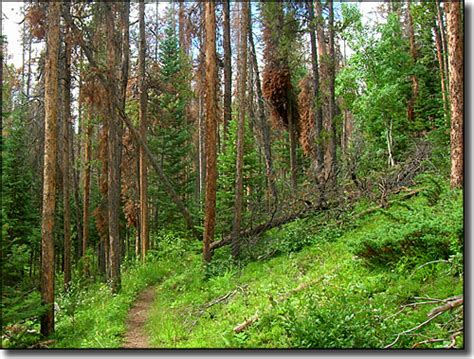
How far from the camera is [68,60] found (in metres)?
5.95

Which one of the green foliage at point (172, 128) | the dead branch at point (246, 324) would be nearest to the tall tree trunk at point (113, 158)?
the green foliage at point (172, 128)

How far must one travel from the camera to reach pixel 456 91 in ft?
15.5

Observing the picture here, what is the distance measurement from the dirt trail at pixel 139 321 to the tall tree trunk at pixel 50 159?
819mm

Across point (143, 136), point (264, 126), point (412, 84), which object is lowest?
point (143, 136)

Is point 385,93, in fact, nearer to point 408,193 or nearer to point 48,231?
point 408,193

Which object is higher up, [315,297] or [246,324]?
[315,297]

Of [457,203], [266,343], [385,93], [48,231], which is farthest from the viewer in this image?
[385,93]

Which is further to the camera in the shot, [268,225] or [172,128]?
[172,128]

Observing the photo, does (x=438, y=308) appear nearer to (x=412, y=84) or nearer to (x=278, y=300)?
(x=278, y=300)

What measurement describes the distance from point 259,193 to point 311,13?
317cm

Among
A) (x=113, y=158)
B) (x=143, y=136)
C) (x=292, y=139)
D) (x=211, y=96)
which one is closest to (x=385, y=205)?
(x=292, y=139)

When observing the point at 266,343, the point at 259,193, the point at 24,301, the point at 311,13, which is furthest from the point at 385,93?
the point at 24,301

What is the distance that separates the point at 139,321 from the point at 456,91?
4101 millimetres

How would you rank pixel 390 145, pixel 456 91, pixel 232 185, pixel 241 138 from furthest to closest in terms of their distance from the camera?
pixel 390 145 → pixel 241 138 → pixel 232 185 → pixel 456 91
